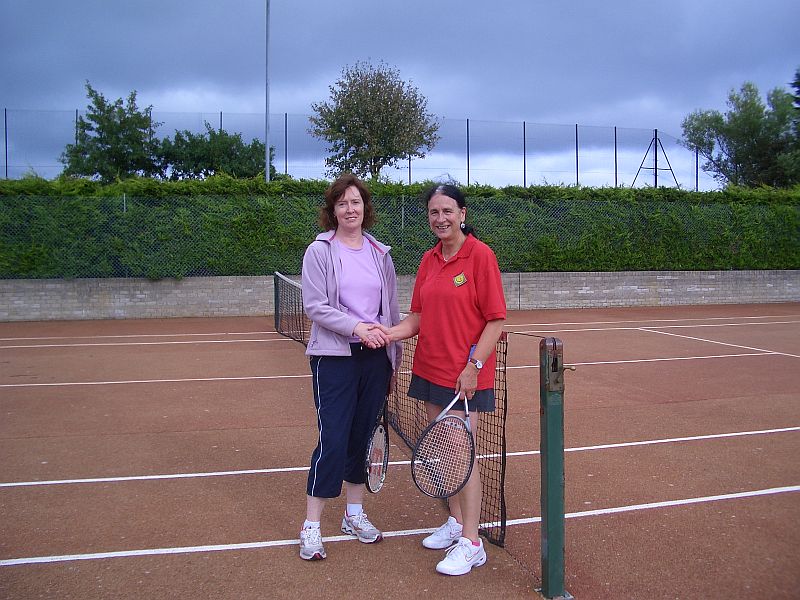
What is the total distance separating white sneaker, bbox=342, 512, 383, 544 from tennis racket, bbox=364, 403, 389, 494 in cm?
18

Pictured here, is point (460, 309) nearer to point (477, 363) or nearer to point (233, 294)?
point (477, 363)

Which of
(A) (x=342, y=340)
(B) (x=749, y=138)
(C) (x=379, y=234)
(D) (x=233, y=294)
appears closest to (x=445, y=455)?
(A) (x=342, y=340)

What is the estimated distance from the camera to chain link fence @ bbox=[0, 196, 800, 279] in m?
18.1

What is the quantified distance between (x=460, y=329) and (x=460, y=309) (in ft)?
0.33

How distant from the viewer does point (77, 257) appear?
18.1 meters

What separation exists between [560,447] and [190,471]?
3.24 metres

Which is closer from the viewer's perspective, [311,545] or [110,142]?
[311,545]

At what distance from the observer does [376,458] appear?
4.29m

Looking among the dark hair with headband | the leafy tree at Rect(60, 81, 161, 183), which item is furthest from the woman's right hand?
the leafy tree at Rect(60, 81, 161, 183)

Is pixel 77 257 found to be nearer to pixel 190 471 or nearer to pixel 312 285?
pixel 190 471

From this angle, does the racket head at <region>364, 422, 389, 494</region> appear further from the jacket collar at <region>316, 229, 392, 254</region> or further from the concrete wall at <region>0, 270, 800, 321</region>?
the concrete wall at <region>0, 270, 800, 321</region>

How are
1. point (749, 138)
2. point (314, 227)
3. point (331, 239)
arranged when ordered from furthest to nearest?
point (749, 138)
point (314, 227)
point (331, 239)

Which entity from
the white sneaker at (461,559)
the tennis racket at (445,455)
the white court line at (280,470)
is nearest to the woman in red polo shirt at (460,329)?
the white sneaker at (461,559)

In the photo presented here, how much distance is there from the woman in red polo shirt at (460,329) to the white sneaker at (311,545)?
2.13ft
